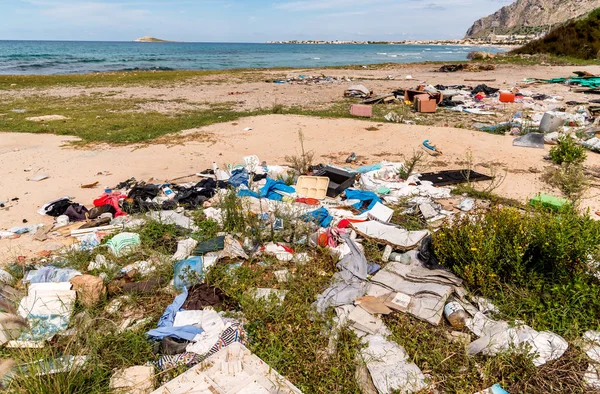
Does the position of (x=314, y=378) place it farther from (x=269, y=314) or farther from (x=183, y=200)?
(x=183, y=200)

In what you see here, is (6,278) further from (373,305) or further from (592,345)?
(592,345)

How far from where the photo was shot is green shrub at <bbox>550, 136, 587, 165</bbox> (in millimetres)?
5941

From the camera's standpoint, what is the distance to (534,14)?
126250mm

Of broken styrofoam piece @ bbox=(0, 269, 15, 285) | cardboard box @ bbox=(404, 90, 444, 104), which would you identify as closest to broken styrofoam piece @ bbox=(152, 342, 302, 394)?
broken styrofoam piece @ bbox=(0, 269, 15, 285)

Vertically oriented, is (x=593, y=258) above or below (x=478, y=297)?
above

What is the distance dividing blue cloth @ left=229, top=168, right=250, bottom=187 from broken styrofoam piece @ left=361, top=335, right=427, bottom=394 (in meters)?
3.42

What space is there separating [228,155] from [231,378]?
17.5 feet

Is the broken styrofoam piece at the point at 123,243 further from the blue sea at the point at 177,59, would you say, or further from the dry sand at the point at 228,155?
the blue sea at the point at 177,59

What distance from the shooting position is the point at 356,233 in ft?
13.3

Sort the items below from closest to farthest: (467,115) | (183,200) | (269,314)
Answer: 1. (269,314)
2. (183,200)
3. (467,115)

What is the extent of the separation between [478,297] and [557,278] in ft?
2.01

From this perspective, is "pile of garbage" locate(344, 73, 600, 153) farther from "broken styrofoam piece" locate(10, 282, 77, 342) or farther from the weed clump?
"broken styrofoam piece" locate(10, 282, 77, 342)

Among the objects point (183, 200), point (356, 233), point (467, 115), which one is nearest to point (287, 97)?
point (467, 115)

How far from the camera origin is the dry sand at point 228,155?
5.43 m
